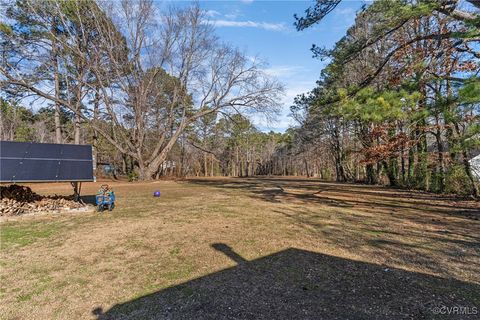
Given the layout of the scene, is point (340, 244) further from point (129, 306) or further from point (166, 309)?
point (129, 306)

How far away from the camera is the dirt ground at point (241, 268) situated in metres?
2.38

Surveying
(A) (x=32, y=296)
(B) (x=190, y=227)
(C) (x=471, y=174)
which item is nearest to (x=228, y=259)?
(B) (x=190, y=227)

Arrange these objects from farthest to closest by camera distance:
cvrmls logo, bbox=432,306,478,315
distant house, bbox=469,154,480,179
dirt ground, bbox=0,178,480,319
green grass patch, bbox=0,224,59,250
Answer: distant house, bbox=469,154,480,179, green grass patch, bbox=0,224,59,250, dirt ground, bbox=0,178,480,319, cvrmls logo, bbox=432,306,478,315

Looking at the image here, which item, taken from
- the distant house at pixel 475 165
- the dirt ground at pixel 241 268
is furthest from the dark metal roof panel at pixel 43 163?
the distant house at pixel 475 165

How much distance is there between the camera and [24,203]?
652cm

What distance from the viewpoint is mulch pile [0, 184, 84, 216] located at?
6.16 m

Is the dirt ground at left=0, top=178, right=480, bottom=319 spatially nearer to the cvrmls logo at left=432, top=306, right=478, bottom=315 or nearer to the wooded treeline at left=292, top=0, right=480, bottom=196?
the cvrmls logo at left=432, top=306, right=478, bottom=315

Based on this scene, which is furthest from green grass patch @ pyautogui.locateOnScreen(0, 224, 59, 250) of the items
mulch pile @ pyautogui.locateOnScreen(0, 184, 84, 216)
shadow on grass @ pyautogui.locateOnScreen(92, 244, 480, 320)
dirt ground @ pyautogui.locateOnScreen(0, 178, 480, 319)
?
shadow on grass @ pyautogui.locateOnScreen(92, 244, 480, 320)

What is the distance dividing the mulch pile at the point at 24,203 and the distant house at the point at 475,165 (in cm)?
1227

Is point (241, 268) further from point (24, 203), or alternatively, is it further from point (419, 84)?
point (24, 203)

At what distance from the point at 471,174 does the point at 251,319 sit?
33.1ft

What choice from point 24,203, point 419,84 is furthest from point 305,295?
point 24,203

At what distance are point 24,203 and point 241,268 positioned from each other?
654 centimetres

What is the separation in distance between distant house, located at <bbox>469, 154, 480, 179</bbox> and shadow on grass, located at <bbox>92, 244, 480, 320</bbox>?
25.2 feet
